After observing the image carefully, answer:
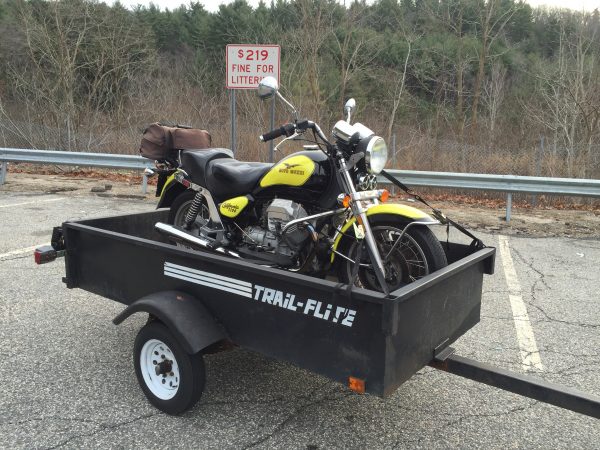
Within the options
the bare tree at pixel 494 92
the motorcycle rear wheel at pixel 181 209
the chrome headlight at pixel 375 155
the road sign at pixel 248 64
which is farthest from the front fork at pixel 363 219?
the bare tree at pixel 494 92

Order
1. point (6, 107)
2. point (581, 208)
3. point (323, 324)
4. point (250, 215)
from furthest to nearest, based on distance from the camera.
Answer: point (6, 107), point (581, 208), point (250, 215), point (323, 324)

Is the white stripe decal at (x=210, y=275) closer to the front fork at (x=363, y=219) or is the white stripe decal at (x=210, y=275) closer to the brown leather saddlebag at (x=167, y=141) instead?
the front fork at (x=363, y=219)

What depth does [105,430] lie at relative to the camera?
2.80 meters

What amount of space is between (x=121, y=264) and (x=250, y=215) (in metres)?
1.06

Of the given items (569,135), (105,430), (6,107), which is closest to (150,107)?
(6,107)

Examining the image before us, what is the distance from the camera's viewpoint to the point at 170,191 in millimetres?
4879

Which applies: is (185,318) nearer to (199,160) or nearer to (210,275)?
(210,275)

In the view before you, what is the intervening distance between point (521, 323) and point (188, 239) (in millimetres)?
2742

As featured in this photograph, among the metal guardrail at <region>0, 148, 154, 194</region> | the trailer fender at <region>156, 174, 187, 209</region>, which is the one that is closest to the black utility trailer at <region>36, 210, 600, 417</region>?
the trailer fender at <region>156, 174, 187, 209</region>

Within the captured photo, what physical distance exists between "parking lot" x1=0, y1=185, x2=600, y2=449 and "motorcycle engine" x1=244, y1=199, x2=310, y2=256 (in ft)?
2.52

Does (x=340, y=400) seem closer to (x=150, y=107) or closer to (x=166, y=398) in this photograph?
(x=166, y=398)

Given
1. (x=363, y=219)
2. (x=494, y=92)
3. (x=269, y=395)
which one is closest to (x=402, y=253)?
(x=363, y=219)

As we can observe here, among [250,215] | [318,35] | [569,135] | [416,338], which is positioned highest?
[318,35]

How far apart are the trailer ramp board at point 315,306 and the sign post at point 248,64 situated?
5649mm
